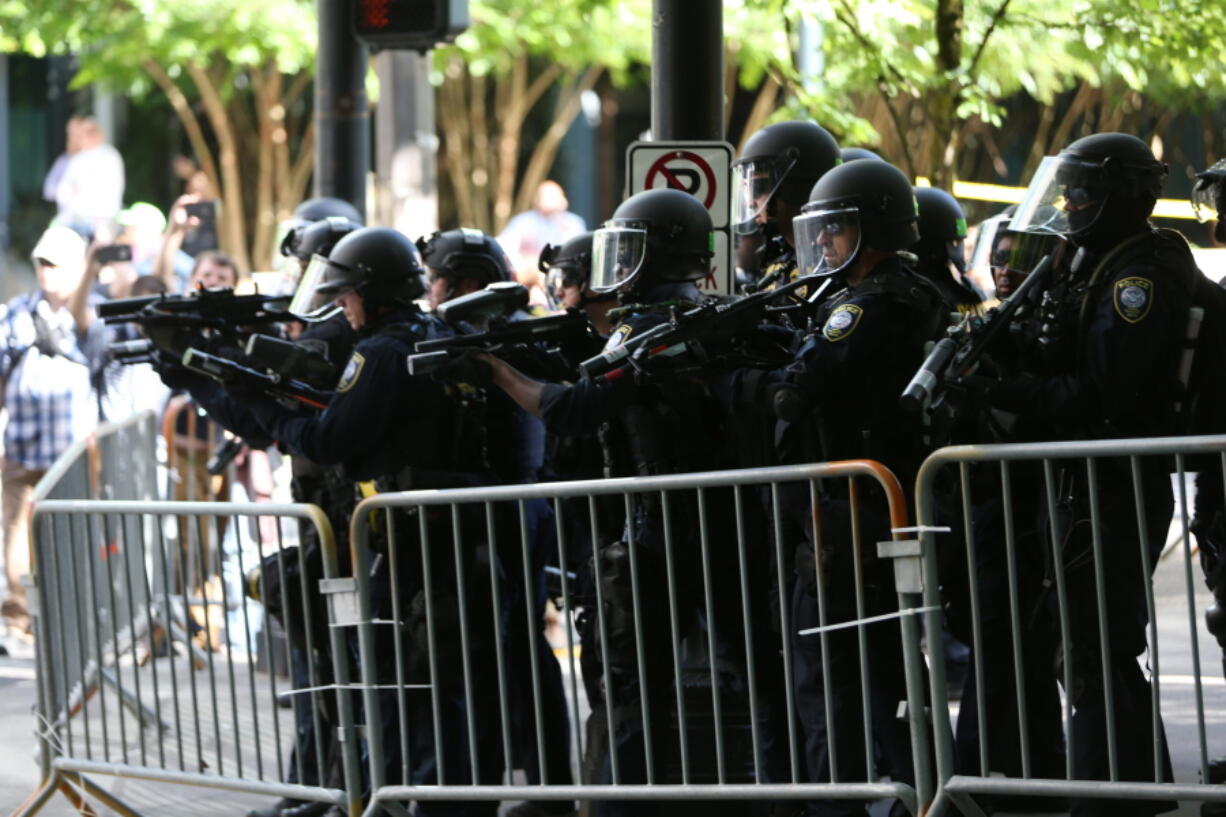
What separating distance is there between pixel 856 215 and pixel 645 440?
0.89 meters

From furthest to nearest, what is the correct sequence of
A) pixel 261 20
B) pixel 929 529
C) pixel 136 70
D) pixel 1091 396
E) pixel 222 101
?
pixel 222 101
pixel 136 70
pixel 261 20
pixel 1091 396
pixel 929 529

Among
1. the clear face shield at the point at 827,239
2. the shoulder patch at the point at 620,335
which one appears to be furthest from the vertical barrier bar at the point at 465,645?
the clear face shield at the point at 827,239

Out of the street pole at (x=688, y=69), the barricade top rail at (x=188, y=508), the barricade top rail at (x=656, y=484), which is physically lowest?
the barricade top rail at (x=188, y=508)

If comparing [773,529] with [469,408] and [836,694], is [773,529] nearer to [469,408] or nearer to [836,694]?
[836,694]

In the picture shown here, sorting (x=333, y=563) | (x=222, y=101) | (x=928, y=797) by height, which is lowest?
(x=928, y=797)

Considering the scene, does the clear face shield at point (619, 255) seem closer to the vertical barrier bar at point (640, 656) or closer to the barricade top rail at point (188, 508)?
the vertical barrier bar at point (640, 656)

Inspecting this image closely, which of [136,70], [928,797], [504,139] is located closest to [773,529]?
[928,797]

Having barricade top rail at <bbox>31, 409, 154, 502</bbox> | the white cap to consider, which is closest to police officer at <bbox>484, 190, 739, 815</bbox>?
A: barricade top rail at <bbox>31, 409, 154, 502</bbox>

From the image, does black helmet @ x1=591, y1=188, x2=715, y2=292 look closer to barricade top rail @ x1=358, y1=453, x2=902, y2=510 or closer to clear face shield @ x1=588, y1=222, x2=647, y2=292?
clear face shield @ x1=588, y1=222, x2=647, y2=292

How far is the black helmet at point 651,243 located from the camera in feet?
21.6

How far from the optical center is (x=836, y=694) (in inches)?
232

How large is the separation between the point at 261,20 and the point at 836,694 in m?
14.3

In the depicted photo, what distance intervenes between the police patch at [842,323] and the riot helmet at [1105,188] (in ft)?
2.05

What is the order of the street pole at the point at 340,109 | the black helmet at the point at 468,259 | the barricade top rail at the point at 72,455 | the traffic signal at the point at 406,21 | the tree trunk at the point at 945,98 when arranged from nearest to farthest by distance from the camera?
the barricade top rail at the point at 72,455
the black helmet at the point at 468,259
the tree trunk at the point at 945,98
the traffic signal at the point at 406,21
the street pole at the point at 340,109
